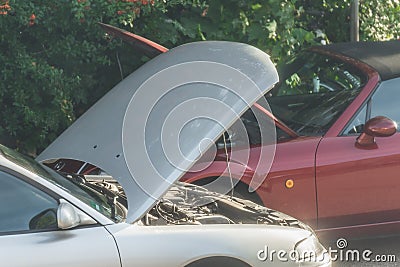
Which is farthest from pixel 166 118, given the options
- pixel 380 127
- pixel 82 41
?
pixel 82 41

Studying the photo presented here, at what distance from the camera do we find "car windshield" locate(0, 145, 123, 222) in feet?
14.2

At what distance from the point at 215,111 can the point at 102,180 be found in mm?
1249

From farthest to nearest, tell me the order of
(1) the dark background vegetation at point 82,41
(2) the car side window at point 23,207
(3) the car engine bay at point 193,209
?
(1) the dark background vegetation at point 82,41 → (3) the car engine bay at point 193,209 → (2) the car side window at point 23,207

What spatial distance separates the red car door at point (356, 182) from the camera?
589cm

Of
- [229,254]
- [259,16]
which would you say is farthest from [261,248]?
[259,16]

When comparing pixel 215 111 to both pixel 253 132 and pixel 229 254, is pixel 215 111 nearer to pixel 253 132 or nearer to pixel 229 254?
pixel 229 254

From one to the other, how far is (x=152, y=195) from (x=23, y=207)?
2.36 ft

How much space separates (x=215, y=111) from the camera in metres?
4.63

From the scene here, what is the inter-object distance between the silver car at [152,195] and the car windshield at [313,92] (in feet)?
4.38

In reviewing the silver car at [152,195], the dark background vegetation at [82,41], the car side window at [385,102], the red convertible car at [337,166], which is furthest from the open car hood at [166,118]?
the dark background vegetation at [82,41]

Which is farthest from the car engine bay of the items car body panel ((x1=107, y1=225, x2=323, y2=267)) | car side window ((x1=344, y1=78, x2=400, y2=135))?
car side window ((x1=344, y1=78, x2=400, y2=135))

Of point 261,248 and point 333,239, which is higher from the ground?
point 261,248

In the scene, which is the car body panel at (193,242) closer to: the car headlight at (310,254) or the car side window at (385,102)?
the car headlight at (310,254)

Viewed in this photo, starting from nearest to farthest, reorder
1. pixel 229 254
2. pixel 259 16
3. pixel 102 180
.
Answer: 1. pixel 229 254
2. pixel 102 180
3. pixel 259 16
